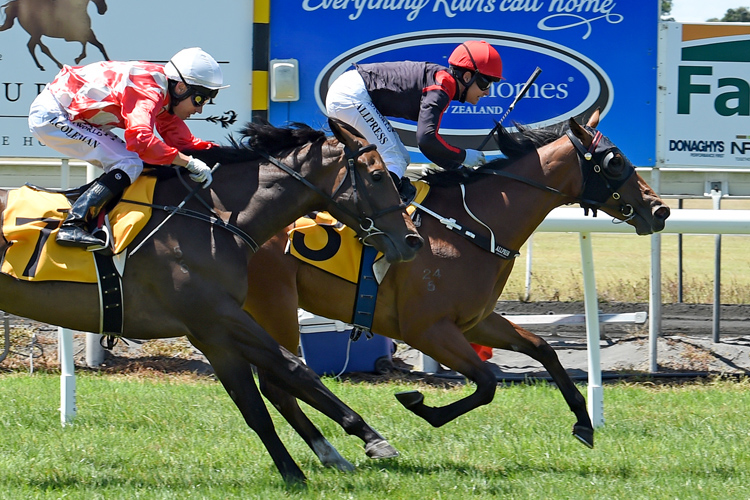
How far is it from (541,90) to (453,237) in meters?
3.14

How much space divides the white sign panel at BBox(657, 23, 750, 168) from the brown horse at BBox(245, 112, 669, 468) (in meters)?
2.58

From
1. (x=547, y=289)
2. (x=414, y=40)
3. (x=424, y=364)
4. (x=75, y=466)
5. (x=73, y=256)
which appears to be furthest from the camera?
(x=547, y=289)

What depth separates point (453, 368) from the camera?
15.2 ft

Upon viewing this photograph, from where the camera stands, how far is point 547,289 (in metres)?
10.3

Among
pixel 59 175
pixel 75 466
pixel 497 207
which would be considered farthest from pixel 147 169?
pixel 59 175

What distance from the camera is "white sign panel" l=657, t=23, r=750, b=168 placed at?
24.2 feet

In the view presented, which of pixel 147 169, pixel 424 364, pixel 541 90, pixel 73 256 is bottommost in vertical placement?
pixel 424 364

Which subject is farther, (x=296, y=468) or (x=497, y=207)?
(x=497, y=207)

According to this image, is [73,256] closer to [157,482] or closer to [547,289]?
[157,482]

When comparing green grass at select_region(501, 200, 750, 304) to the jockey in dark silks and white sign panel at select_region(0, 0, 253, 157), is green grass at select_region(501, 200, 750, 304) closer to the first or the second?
the jockey in dark silks

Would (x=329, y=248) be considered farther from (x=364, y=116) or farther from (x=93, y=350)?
(x=93, y=350)

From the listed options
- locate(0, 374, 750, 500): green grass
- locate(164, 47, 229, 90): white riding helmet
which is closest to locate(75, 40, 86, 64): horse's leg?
locate(0, 374, 750, 500): green grass

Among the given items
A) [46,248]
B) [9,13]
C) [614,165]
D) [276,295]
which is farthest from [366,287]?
[9,13]

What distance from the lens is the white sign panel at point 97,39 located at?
23.9 feet
